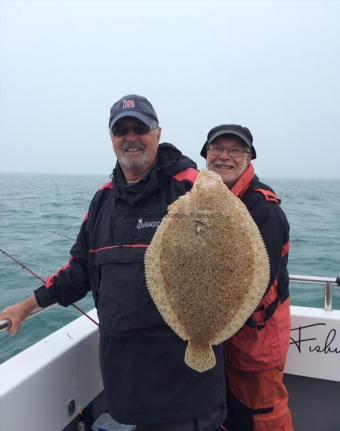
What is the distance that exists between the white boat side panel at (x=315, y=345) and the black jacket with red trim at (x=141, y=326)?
55.1 inches

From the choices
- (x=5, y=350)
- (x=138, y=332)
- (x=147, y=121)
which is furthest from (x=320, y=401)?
(x=5, y=350)

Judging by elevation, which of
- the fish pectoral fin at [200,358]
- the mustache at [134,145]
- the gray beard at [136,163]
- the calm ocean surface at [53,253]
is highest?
the mustache at [134,145]

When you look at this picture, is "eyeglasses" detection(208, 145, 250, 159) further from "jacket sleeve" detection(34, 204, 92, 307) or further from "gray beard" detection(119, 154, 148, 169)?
"jacket sleeve" detection(34, 204, 92, 307)

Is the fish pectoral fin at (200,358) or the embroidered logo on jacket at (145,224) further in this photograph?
the embroidered logo on jacket at (145,224)

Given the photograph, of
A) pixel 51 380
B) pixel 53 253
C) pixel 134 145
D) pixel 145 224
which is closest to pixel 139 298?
pixel 145 224

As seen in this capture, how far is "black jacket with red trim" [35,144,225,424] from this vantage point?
88.9 inches

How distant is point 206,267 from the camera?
1.96m

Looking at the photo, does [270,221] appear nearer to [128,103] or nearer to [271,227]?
[271,227]

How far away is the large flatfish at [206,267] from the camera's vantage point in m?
1.95

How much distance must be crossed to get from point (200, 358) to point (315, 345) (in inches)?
75.9

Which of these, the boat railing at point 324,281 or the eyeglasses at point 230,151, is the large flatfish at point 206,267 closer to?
the eyeglasses at point 230,151

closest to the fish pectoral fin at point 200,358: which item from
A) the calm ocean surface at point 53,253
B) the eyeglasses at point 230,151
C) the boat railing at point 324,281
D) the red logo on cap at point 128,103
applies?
the eyeglasses at point 230,151

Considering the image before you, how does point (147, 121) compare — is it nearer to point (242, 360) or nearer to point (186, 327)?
point (186, 327)

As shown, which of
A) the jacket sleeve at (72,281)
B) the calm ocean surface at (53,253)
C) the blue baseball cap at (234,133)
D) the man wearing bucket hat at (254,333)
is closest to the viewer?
the man wearing bucket hat at (254,333)
